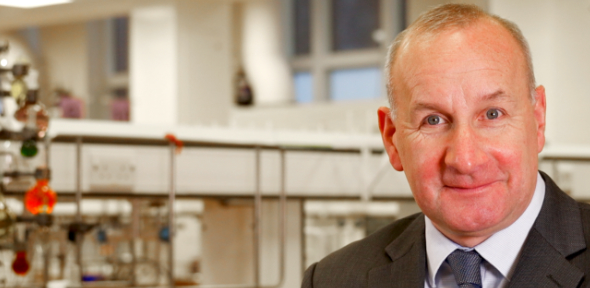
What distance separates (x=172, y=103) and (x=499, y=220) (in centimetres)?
455

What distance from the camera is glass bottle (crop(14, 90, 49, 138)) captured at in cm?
193

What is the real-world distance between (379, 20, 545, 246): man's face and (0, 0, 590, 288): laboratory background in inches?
52.2

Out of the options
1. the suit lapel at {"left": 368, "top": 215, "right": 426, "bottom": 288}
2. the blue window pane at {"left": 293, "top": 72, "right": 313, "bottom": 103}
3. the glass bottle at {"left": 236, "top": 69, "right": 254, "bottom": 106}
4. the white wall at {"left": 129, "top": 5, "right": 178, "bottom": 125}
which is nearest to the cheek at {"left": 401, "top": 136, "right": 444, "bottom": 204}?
the suit lapel at {"left": 368, "top": 215, "right": 426, "bottom": 288}

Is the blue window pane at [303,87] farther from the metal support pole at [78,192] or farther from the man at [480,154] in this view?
the man at [480,154]

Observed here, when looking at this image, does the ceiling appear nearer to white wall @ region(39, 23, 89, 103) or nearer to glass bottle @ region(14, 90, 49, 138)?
glass bottle @ region(14, 90, 49, 138)

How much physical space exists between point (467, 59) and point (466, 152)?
0.37 ft

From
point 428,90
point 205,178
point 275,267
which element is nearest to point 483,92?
point 428,90

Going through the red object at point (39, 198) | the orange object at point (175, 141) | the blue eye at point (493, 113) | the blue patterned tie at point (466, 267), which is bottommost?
the red object at point (39, 198)

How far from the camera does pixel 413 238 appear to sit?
41.0 inches

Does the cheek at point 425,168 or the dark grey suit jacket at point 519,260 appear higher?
the cheek at point 425,168

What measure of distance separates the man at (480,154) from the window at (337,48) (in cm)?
601

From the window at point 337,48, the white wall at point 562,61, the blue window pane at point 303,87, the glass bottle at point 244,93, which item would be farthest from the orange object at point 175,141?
the blue window pane at point 303,87

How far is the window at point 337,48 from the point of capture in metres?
6.99

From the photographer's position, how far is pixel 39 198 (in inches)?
76.5
